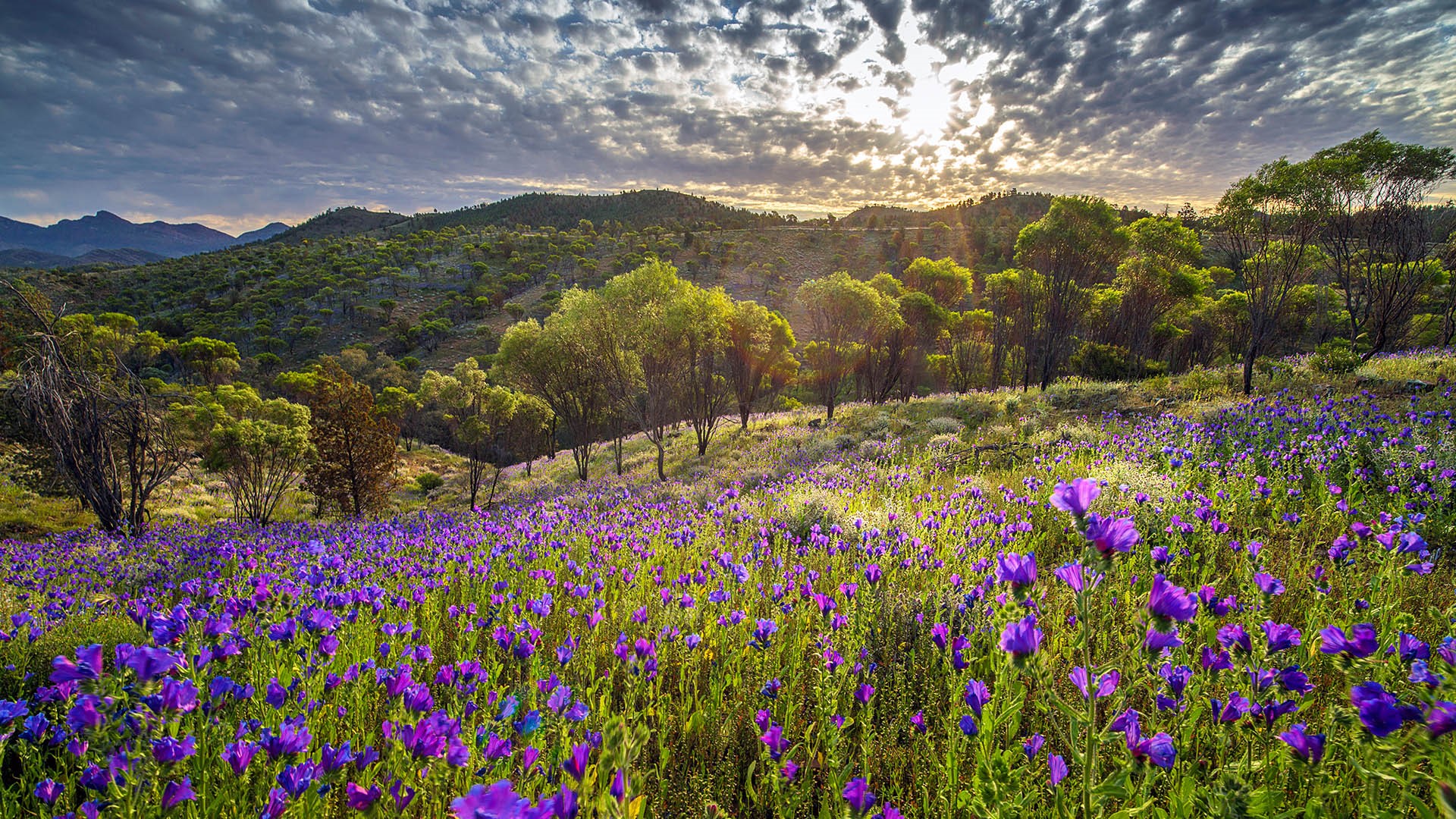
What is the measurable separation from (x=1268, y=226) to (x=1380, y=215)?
9.34 m

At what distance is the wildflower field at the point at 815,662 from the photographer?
1.72m

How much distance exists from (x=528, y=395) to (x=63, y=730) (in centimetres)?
2276

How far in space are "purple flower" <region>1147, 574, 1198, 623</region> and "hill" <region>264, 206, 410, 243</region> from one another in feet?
549

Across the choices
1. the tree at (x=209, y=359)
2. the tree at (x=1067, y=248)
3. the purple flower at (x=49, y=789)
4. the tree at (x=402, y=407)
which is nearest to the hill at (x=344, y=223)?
the tree at (x=209, y=359)

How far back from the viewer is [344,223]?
150 meters

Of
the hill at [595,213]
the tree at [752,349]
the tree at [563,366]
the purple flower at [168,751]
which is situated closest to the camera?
the purple flower at [168,751]

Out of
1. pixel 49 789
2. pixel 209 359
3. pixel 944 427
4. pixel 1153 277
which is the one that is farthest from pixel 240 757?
pixel 209 359

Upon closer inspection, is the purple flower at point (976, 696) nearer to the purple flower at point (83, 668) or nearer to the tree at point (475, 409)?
the purple flower at point (83, 668)

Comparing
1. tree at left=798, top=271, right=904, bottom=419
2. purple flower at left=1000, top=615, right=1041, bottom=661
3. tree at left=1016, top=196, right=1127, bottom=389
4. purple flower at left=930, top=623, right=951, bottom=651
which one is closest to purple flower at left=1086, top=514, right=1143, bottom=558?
purple flower at left=1000, top=615, right=1041, bottom=661

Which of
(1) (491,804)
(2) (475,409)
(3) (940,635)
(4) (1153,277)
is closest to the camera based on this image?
(1) (491,804)

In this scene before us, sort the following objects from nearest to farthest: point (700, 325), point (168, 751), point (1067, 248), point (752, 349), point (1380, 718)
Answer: point (1380, 718) < point (168, 751) < point (700, 325) < point (1067, 248) < point (752, 349)

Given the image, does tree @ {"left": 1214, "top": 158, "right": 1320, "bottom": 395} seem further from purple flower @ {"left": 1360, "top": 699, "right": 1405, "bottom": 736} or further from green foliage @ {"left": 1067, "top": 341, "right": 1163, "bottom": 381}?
purple flower @ {"left": 1360, "top": 699, "right": 1405, "bottom": 736}

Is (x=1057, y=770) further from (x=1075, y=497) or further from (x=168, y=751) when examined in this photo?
(x=168, y=751)

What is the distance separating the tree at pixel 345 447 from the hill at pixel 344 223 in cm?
14925
